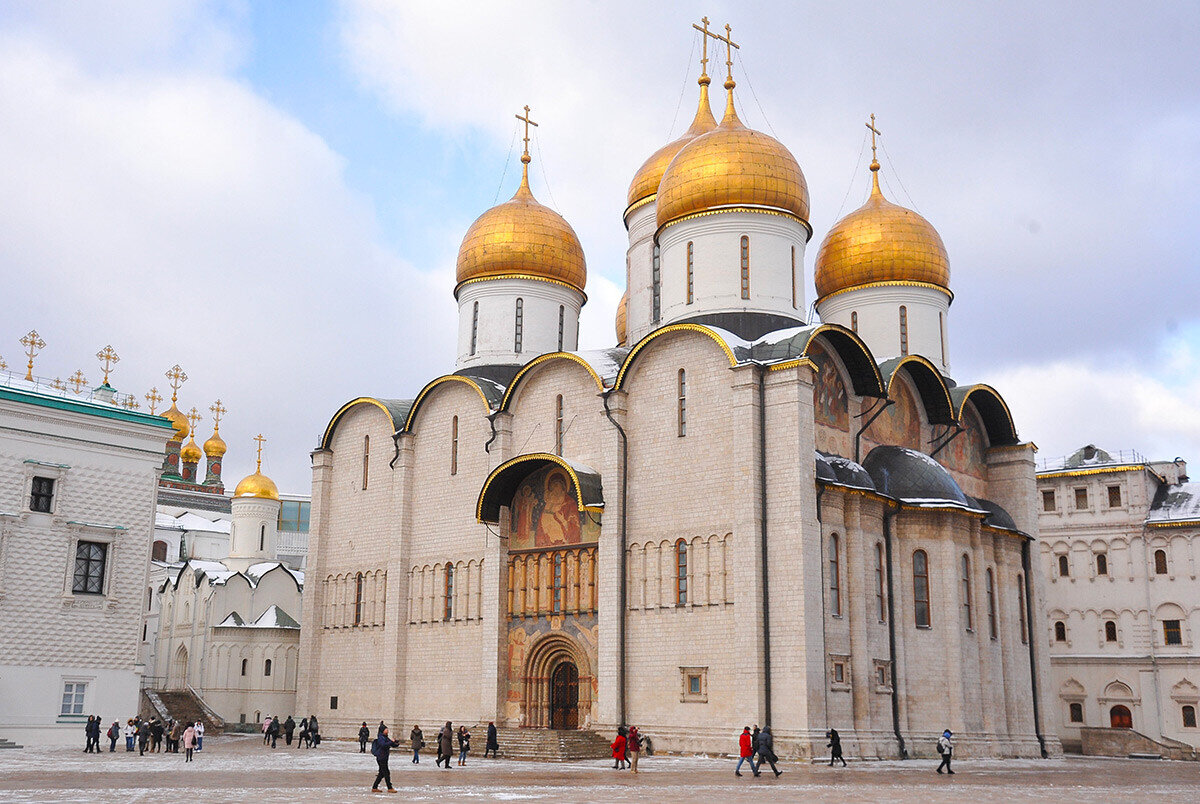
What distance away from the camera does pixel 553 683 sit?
77.3ft

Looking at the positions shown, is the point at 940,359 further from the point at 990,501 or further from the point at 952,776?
the point at 952,776

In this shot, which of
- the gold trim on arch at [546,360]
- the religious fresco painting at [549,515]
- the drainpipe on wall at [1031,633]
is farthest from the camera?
the drainpipe on wall at [1031,633]

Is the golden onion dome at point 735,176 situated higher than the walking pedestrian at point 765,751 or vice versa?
the golden onion dome at point 735,176

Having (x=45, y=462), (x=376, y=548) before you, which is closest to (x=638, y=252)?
(x=376, y=548)

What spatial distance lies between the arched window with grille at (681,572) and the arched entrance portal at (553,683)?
263cm

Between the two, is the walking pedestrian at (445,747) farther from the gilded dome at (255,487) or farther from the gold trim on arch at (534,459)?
the gilded dome at (255,487)

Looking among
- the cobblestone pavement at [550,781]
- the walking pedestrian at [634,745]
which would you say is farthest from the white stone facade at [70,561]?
A: the walking pedestrian at [634,745]

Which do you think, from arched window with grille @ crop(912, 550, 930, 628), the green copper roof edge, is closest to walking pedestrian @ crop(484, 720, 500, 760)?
arched window with grille @ crop(912, 550, 930, 628)

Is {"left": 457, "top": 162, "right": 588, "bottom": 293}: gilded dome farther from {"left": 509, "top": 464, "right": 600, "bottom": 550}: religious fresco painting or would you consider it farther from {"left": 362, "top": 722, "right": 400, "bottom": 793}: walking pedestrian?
{"left": 362, "top": 722, "right": 400, "bottom": 793}: walking pedestrian

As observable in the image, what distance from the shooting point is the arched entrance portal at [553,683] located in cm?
2300

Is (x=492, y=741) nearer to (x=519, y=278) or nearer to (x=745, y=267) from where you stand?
(x=745, y=267)

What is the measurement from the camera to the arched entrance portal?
23.0m

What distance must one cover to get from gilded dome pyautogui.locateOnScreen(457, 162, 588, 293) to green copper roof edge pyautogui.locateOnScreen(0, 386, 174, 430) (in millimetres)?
8234

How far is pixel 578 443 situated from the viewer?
937 inches
